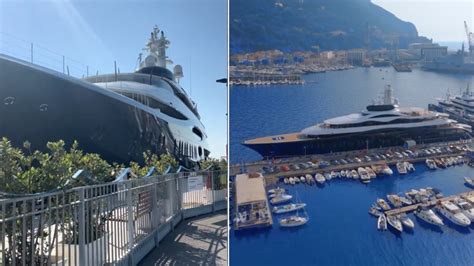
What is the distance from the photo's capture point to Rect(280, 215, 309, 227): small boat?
2520mm

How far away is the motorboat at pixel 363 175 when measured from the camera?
2697 millimetres

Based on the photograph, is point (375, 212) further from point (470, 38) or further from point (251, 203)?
point (470, 38)

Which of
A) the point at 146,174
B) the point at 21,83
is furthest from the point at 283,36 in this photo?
the point at 21,83

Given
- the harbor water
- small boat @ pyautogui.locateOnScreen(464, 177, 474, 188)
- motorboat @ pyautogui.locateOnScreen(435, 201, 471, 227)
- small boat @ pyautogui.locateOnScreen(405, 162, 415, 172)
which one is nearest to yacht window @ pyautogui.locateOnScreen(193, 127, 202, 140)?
the harbor water

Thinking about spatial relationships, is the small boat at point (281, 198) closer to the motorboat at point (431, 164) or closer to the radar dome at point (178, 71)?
the motorboat at point (431, 164)

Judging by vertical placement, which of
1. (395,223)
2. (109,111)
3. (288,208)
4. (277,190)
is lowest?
(395,223)

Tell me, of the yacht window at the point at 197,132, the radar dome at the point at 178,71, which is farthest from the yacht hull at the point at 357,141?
the radar dome at the point at 178,71

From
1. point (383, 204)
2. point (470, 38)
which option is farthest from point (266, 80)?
point (470, 38)

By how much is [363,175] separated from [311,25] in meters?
1.05

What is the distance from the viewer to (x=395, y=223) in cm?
258

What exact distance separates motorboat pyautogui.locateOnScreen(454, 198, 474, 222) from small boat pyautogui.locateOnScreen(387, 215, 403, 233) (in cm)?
42

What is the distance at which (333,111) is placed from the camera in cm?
272

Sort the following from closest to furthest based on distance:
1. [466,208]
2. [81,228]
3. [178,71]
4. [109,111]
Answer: [81,228], [466,208], [109,111], [178,71]

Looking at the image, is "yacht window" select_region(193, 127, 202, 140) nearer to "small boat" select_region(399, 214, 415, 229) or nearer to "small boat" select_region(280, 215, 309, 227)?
"small boat" select_region(280, 215, 309, 227)
